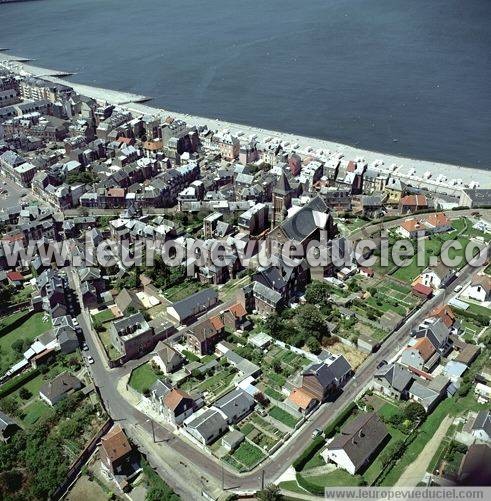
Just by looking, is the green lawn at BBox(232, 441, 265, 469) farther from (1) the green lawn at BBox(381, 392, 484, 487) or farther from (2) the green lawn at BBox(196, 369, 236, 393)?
(1) the green lawn at BBox(381, 392, 484, 487)

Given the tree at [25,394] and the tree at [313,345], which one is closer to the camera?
the tree at [25,394]

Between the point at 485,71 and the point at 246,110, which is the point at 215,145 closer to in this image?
the point at 246,110

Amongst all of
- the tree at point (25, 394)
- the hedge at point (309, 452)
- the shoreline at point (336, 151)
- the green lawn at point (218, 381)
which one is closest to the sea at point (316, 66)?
the shoreline at point (336, 151)

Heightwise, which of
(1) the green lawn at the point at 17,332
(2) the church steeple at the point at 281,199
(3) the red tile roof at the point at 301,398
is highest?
(2) the church steeple at the point at 281,199

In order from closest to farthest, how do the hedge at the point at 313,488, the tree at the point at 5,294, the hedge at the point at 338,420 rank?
the hedge at the point at 313,488 → the hedge at the point at 338,420 → the tree at the point at 5,294

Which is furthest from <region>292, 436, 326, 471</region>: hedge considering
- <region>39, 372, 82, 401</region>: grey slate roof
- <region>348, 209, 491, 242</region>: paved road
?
<region>348, 209, 491, 242</region>: paved road

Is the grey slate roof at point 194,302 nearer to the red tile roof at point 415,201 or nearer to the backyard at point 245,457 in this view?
the backyard at point 245,457

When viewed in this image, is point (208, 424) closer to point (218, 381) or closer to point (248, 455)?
point (248, 455)
